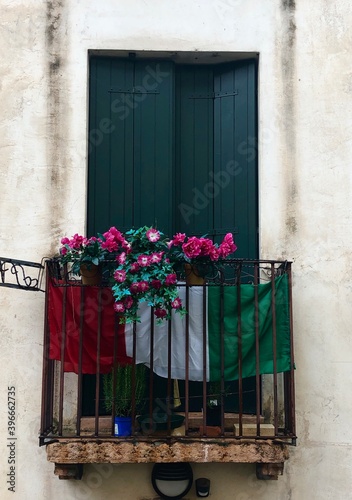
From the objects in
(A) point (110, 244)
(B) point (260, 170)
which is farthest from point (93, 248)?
(B) point (260, 170)

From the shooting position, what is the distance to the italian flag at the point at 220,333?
20.9ft

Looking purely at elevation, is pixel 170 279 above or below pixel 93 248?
below

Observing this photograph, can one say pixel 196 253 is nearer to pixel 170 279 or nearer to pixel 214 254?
pixel 214 254

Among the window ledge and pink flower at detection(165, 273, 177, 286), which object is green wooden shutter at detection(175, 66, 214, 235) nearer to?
pink flower at detection(165, 273, 177, 286)

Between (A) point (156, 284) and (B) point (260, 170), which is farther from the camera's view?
(B) point (260, 170)

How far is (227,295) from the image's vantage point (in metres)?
6.48

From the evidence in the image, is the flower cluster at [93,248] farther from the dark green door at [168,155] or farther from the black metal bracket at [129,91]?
the black metal bracket at [129,91]

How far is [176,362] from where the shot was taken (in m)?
6.43

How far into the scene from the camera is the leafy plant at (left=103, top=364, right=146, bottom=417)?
644cm

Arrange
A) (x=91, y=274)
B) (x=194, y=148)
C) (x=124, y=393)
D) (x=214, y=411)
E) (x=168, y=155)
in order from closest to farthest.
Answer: (x=91, y=274), (x=124, y=393), (x=214, y=411), (x=168, y=155), (x=194, y=148)

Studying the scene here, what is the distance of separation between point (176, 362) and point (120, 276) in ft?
3.44

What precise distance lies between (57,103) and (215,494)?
425 centimetres

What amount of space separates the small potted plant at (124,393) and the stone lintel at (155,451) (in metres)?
0.23

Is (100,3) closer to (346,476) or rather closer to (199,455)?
(199,455)
